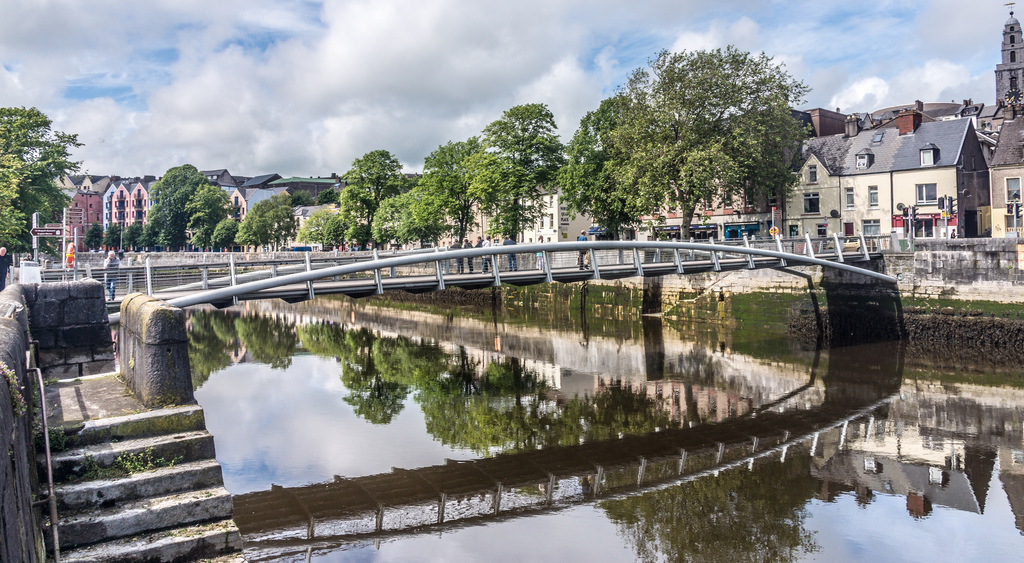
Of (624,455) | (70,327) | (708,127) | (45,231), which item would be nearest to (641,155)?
(708,127)

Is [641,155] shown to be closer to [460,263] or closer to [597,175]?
[597,175]

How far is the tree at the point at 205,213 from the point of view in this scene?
8481cm

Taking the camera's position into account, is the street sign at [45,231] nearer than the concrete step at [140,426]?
No

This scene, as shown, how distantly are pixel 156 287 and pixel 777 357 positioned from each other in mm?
17585

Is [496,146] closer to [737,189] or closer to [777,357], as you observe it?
[737,189]

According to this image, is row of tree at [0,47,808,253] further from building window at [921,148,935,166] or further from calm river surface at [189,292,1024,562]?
calm river surface at [189,292,1024,562]

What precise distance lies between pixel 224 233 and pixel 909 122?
71929 mm

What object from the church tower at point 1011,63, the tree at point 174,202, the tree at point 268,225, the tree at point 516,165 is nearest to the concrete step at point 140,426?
the tree at point 516,165

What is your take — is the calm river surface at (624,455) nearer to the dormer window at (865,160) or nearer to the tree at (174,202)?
the dormer window at (865,160)

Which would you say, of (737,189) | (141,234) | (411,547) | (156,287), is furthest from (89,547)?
(141,234)

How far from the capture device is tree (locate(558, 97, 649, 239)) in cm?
3659

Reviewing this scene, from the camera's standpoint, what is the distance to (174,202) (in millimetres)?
87062

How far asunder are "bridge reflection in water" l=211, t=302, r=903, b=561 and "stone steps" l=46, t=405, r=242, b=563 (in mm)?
3199

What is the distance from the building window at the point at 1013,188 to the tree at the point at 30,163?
145 feet
